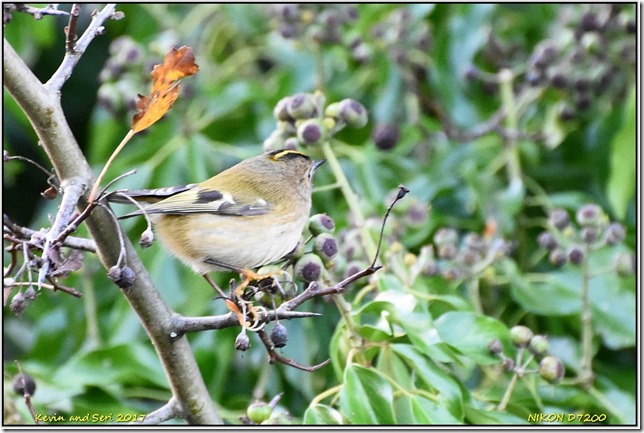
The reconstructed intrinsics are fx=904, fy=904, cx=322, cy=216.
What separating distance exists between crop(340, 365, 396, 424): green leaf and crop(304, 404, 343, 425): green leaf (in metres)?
0.04

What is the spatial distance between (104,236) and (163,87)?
47cm

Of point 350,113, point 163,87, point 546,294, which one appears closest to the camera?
point 163,87

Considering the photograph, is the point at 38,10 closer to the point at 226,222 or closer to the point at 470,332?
the point at 226,222

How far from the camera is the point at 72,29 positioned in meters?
2.32

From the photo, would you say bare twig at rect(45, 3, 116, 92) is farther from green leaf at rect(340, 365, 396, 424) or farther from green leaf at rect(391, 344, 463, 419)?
green leaf at rect(391, 344, 463, 419)

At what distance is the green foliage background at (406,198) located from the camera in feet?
11.0

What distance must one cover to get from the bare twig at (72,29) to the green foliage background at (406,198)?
1231 mm

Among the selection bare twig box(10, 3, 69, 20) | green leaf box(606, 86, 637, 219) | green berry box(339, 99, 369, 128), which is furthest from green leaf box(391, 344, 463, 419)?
green leaf box(606, 86, 637, 219)

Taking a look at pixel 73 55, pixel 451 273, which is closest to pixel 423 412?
pixel 451 273

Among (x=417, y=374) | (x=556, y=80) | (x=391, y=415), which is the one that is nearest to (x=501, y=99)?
(x=556, y=80)

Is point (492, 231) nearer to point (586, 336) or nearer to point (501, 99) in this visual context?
point (586, 336)

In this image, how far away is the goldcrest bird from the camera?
3.15m

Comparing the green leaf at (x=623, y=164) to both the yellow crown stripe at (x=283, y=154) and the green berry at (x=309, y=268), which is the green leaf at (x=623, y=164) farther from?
the green berry at (x=309, y=268)

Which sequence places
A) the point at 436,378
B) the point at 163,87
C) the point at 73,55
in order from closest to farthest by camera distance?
the point at 163,87
the point at 73,55
the point at 436,378
